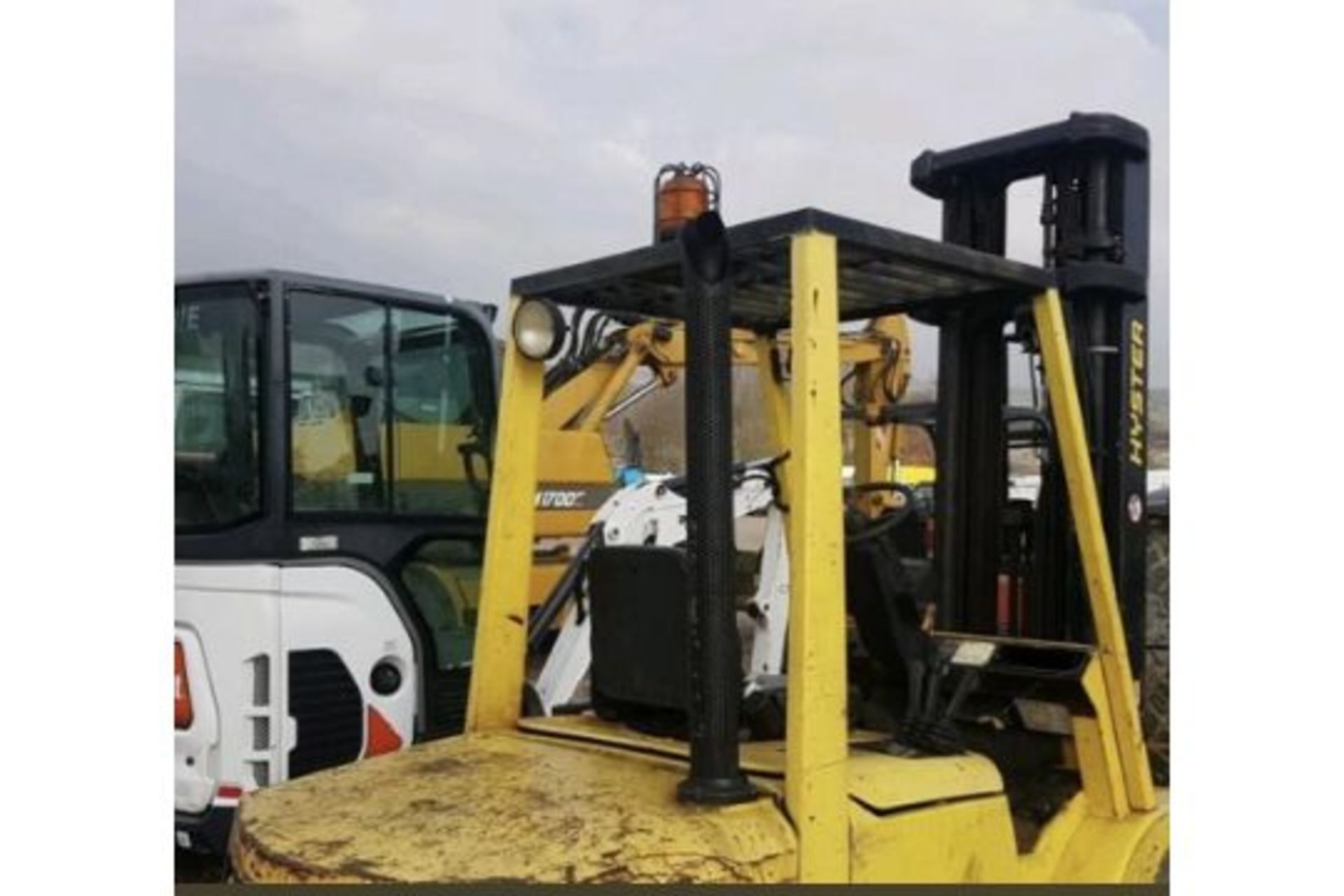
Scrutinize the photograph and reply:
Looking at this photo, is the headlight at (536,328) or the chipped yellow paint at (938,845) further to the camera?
the headlight at (536,328)

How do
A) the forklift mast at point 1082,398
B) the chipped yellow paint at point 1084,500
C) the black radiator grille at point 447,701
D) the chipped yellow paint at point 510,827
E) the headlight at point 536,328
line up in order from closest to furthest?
1. the chipped yellow paint at point 510,827
2. the chipped yellow paint at point 1084,500
3. the headlight at point 536,328
4. the forklift mast at point 1082,398
5. the black radiator grille at point 447,701

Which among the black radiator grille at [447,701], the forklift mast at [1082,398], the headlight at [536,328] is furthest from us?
the black radiator grille at [447,701]

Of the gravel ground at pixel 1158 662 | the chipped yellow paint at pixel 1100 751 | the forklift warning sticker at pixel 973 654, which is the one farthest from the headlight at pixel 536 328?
the gravel ground at pixel 1158 662

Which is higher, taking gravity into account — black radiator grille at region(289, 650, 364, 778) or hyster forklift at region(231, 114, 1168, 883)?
hyster forklift at region(231, 114, 1168, 883)

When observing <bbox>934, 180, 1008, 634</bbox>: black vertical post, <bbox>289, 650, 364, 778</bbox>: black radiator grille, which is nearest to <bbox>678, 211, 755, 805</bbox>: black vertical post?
<bbox>934, 180, 1008, 634</bbox>: black vertical post

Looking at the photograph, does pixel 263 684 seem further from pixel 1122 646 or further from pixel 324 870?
pixel 1122 646

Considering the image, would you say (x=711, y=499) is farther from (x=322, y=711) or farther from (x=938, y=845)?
(x=322, y=711)

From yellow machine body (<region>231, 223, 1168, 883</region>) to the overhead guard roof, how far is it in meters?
0.09

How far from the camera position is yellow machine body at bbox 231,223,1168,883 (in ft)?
7.12

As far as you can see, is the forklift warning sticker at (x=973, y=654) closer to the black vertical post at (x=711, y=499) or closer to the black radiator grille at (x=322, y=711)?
the black vertical post at (x=711, y=499)

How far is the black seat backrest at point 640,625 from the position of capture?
2518 mm

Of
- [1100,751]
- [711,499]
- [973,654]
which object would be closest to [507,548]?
[711,499]

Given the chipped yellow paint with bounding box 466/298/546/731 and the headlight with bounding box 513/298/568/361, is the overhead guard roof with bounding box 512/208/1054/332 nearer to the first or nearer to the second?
the headlight with bounding box 513/298/568/361

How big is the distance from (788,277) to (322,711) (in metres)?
2.23
